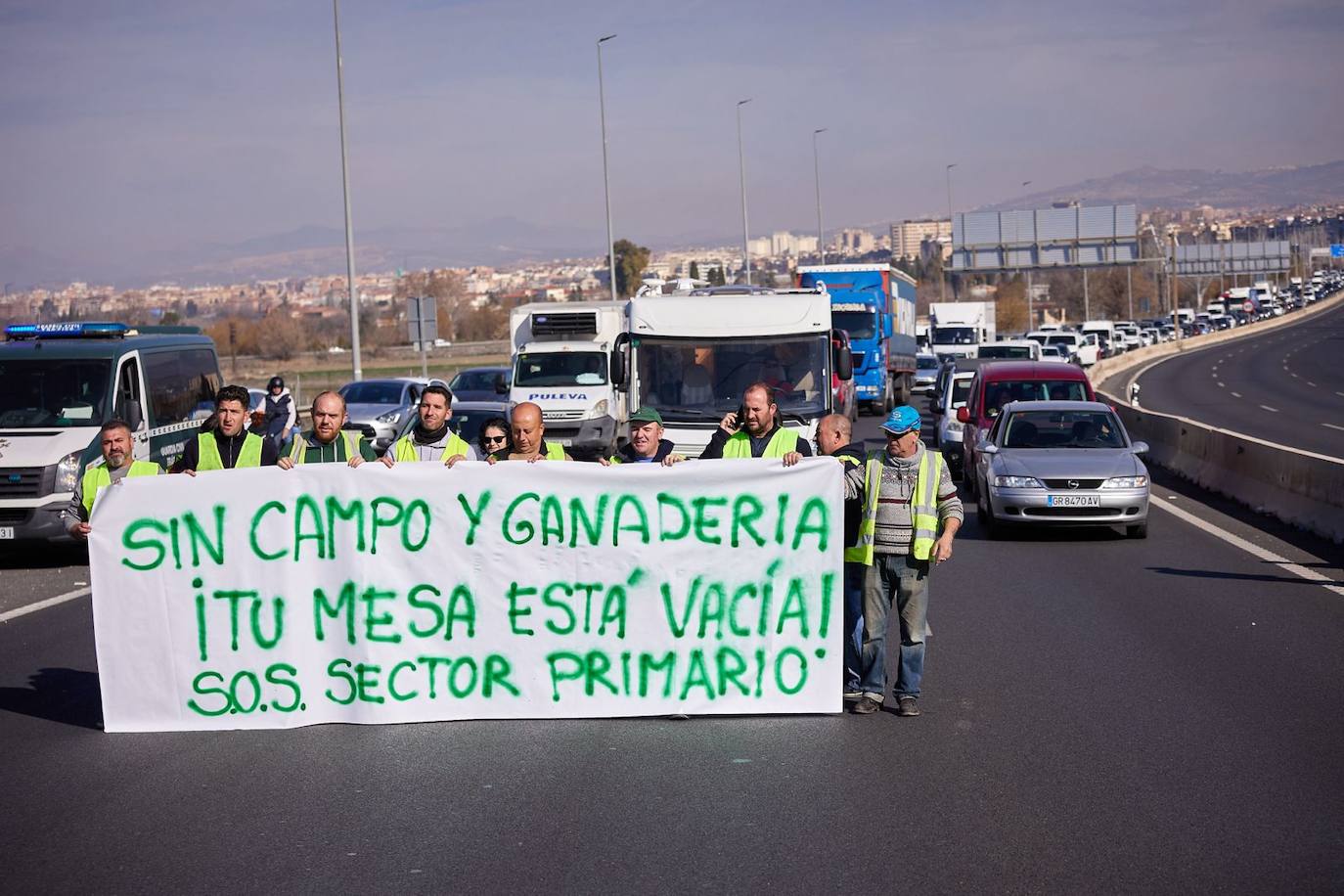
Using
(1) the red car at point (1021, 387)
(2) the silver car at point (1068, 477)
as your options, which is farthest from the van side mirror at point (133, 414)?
(1) the red car at point (1021, 387)

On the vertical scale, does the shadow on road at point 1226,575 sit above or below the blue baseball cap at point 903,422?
below

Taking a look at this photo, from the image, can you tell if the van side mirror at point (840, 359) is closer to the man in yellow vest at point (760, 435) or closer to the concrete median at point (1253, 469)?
the concrete median at point (1253, 469)

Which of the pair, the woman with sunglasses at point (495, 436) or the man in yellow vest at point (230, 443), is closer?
the man in yellow vest at point (230, 443)

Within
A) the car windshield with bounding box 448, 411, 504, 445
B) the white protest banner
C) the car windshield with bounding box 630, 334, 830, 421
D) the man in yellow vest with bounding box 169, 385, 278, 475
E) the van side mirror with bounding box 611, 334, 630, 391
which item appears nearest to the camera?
the white protest banner

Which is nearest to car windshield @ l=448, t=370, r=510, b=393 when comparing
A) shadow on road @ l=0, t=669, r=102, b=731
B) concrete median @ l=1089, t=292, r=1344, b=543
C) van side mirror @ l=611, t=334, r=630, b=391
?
concrete median @ l=1089, t=292, r=1344, b=543

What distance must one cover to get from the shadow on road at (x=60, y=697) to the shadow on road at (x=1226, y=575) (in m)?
8.92

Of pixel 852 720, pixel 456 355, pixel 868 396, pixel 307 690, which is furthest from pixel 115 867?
pixel 456 355

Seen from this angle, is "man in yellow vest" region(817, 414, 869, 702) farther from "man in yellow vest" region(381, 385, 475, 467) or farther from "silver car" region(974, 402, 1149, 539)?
"silver car" region(974, 402, 1149, 539)

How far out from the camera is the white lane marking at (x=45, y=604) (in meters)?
12.7

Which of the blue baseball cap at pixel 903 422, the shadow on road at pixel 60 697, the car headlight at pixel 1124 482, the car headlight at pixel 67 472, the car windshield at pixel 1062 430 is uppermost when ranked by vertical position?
the blue baseball cap at pixel 903 422

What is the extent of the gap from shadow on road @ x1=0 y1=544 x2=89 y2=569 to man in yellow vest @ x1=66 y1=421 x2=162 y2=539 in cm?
655

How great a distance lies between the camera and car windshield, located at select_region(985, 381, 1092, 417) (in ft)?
71.3

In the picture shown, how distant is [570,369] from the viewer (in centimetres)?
3117

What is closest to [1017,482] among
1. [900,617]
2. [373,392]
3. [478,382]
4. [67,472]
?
[900,617]
